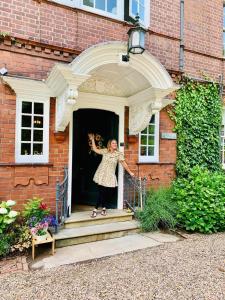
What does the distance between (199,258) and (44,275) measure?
2563mm

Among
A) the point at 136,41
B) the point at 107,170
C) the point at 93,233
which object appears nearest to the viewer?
the point at 136,41

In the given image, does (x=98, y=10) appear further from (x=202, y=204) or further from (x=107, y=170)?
(x=202, y=204)

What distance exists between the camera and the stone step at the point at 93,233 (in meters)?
4.86

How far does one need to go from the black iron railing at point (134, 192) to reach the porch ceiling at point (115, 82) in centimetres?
206

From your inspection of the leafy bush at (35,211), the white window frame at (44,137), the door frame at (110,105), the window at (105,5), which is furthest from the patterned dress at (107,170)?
the window at (105,5)

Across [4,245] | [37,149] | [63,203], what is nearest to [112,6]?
[37,149]

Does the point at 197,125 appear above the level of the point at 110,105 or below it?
below

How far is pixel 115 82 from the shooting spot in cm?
608

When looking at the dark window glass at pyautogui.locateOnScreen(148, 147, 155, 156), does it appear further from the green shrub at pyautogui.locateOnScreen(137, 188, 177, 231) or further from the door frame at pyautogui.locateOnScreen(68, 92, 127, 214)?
the green shrub at pyautogui.locateOnScreen(137, 188, 177, 231)

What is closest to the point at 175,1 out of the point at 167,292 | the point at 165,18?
the point at 165,18

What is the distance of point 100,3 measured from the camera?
6.17 m

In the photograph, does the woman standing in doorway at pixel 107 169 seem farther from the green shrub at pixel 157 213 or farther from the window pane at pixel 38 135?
the window pane at pixel 38 135

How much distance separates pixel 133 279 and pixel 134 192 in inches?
105

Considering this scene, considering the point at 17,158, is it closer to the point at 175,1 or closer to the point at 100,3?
the point at 100,3
